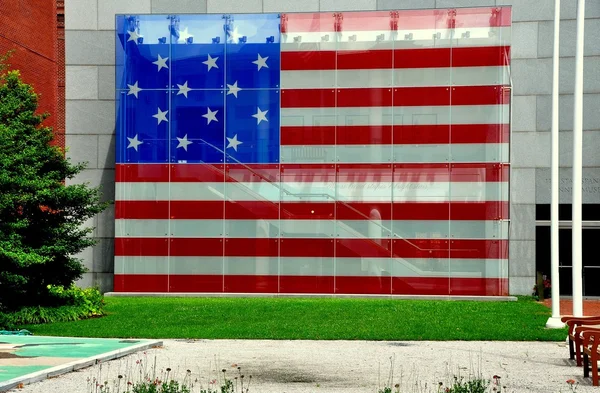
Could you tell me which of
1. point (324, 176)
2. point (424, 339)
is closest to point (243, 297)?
point (324, 176)

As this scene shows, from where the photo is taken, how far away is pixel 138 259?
1297 inches

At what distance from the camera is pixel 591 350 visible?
14.4 metres

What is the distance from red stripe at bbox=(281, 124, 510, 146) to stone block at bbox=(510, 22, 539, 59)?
3483 millimetres

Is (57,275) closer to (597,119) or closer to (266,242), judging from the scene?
(266,242)

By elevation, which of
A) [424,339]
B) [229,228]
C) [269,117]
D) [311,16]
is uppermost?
[311,16]

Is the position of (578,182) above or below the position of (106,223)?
above

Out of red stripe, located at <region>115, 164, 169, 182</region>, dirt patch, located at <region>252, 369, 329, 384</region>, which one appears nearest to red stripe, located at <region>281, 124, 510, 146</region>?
red stripe, located at <region>115, 164, 169, 182</region>

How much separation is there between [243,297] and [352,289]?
11.8ft

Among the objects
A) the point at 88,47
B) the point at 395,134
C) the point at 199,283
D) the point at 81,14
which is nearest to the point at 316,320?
the point at 199,283

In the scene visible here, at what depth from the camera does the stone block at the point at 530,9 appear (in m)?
33.8

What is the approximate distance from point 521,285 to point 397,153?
6.44 meters

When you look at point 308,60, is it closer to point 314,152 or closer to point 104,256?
point 314,152

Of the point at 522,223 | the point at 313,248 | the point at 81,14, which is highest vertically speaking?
the point at 81,14

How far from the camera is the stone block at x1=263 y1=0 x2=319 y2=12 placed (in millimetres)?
34438
